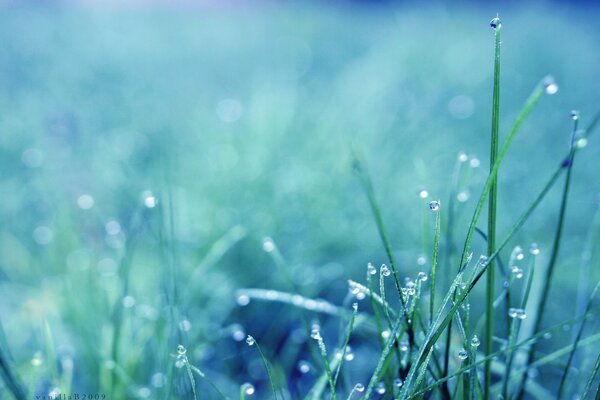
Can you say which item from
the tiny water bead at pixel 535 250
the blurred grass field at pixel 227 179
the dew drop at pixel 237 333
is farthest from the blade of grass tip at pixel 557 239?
the dew drop at pixel 237 333

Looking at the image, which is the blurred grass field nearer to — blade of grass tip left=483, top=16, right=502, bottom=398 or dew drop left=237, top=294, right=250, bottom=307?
dew drop left=237, top=294, right=250, bottom=307

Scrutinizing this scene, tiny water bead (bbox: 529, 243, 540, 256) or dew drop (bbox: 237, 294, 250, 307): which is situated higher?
tiny water bead (bbox: 529, 243, 540, 256)

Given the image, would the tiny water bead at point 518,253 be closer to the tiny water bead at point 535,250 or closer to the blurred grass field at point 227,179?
the tiny water bead at point 535,250

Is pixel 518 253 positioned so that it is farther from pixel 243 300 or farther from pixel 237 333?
pixel 243 300

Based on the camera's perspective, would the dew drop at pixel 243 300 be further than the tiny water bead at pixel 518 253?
Yes

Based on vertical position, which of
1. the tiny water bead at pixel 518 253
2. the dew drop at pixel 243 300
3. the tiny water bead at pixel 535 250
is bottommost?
the dew drop at pixel 243 300

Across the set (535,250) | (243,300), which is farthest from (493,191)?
(243,300)

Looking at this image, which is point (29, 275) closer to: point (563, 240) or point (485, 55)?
point (563, 240)

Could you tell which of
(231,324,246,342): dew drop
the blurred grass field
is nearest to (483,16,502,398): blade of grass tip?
the blurred grass field
